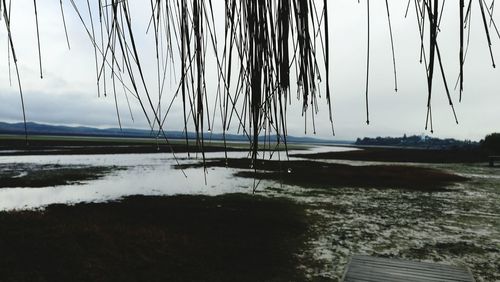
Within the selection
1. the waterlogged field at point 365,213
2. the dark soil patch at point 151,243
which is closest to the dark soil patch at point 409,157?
the waterlogged field at point 365,213

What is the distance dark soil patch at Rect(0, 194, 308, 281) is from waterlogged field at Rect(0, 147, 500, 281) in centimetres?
93

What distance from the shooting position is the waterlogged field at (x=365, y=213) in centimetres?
812

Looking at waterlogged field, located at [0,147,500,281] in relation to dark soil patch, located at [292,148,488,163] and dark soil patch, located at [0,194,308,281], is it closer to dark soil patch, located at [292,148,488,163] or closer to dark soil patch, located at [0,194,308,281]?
dark soil patch, located at [0,194,308,281]

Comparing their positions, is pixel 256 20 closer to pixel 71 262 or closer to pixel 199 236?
pixel 71 262

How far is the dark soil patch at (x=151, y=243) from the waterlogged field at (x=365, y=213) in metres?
0.93

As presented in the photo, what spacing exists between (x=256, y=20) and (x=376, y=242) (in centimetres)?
944

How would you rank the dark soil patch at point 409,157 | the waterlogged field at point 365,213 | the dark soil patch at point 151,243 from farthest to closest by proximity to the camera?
the dark soil patch at point 409,157 → the waterlogged field at point 365,213 → the dark soil patch at point 151,243

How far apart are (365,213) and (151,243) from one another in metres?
8.06

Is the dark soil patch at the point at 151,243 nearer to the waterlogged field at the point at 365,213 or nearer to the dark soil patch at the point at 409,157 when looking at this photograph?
the waterlogged field at the point at 365,213

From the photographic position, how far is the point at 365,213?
42.6 feet

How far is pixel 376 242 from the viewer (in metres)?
9.15

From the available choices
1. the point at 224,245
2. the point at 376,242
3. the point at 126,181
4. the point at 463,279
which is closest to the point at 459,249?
the point at 376,242

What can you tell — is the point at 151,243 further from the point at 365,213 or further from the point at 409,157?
the point at 409,157

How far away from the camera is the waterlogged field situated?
26.7ft
